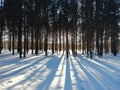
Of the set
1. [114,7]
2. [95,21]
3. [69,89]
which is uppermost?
[114,7]

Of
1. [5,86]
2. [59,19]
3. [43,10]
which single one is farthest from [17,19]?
[5,86]

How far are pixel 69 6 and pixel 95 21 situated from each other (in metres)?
3.96

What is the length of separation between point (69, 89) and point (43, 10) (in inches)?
1075

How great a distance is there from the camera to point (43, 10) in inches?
1460

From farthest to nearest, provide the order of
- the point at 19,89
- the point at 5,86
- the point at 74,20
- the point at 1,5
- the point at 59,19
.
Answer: the point at 59,19 < the point at 1,5 < the point at 74,20 < the point at 5,86 < the point at 19,89

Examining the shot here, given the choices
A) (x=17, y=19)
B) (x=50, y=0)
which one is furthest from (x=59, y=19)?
(x=17, y=19)

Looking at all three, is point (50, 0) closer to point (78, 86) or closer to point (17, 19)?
point (17, 19)

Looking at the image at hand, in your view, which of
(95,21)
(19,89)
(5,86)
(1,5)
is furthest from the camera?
(1,5)


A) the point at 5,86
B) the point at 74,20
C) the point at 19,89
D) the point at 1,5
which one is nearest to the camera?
the point at 19,89

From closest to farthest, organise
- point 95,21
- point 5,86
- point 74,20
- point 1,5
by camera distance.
Result: point 5,86 < point 95,21 < point 74,20 < point 1,5

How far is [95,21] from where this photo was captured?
34.2 meters

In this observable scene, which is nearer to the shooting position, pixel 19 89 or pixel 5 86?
pixel 19 89

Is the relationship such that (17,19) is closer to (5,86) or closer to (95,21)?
(95,21)

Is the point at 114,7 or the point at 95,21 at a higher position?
the point at 114,7
